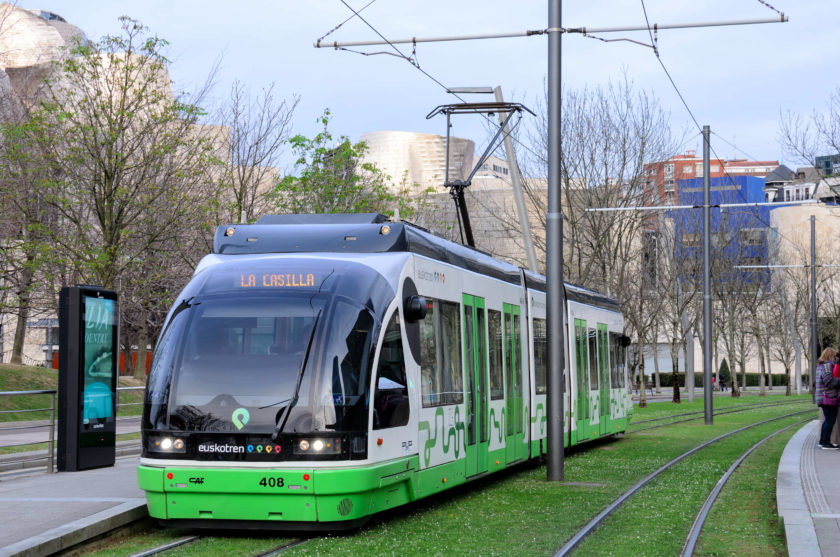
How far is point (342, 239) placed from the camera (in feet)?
37.5

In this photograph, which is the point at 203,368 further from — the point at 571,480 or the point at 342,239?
the point at 571,480

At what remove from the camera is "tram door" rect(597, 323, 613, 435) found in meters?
21.8

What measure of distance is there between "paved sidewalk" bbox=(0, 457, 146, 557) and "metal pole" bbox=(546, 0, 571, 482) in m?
5.23

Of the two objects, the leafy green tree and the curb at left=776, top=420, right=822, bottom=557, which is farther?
the leafy green tree

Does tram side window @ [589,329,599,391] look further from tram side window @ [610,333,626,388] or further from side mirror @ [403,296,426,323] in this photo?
side mirror @ [403,296,426,323]

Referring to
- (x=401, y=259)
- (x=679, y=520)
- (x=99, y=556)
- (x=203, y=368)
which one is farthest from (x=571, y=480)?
(x=99, y=556)

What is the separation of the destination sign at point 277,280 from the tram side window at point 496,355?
3939 mm

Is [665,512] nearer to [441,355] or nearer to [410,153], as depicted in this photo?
[441,355]

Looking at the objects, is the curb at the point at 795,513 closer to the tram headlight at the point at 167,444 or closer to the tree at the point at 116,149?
the tram headlight at the point at 167,444

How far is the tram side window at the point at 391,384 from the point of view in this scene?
10.3m

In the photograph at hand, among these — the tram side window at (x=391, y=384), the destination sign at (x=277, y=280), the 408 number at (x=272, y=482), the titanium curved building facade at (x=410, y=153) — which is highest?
the titanium curved building facade at (x=410, y=153)

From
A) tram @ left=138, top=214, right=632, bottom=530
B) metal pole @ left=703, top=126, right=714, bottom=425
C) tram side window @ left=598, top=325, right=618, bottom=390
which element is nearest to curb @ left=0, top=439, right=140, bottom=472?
tram @ left=138, top=214, right=632, bottom=530

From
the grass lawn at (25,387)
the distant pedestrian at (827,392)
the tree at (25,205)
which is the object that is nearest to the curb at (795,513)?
the distant pedestrian at (827,392)

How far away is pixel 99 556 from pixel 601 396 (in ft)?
46.1
